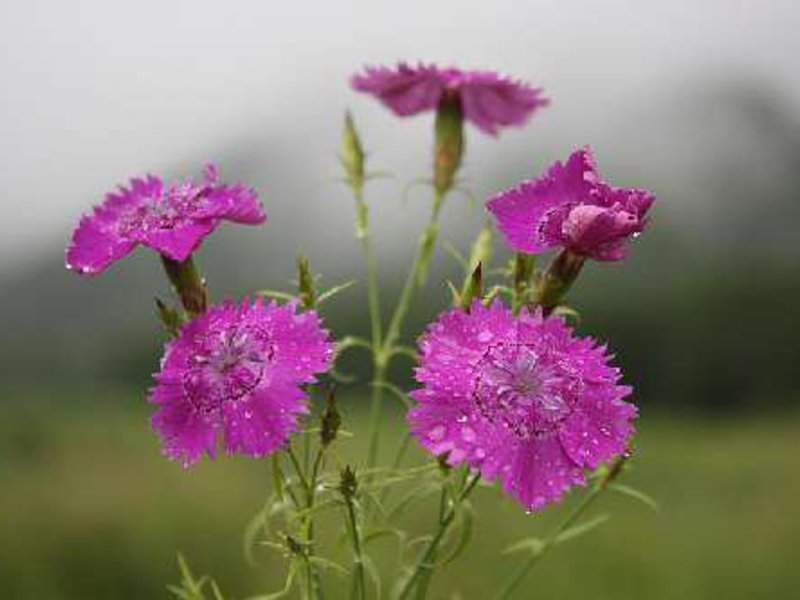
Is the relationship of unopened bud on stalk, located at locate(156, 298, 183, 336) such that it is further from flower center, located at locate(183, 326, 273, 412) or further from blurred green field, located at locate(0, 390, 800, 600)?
blurred green field, located at locate(0, 390, 800, 600)

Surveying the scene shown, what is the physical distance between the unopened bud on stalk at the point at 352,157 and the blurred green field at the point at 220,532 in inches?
96.4

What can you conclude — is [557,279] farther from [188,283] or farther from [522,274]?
[188,283]

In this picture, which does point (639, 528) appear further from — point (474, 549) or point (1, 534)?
point (1, 534)

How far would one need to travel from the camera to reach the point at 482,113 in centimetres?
161

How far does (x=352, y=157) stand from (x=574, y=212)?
25.5 inches

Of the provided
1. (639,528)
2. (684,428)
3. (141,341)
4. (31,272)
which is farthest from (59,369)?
(31,272)

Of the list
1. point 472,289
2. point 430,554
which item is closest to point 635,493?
point 430,554

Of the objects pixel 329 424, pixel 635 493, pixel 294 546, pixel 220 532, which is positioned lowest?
pixel 220 532

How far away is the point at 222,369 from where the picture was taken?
94 cm

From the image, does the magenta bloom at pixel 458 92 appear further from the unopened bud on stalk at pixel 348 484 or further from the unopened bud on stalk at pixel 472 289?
the unopened bud on stalk at pixel 348 484

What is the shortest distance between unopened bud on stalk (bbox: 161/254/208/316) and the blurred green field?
2.82 meters

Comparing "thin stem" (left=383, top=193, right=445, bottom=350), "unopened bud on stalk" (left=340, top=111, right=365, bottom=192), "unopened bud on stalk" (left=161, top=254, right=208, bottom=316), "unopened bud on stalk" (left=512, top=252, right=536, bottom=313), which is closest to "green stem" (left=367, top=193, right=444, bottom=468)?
"thin stem" (left=383, top=193, right=445, bottom=350)

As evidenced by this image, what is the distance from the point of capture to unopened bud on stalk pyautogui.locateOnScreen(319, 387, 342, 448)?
0.98 metres

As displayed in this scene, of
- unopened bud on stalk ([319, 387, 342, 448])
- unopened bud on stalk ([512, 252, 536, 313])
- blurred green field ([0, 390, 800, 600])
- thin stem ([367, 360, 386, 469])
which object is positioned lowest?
blurred green field ([0, 390, 800, 600])
